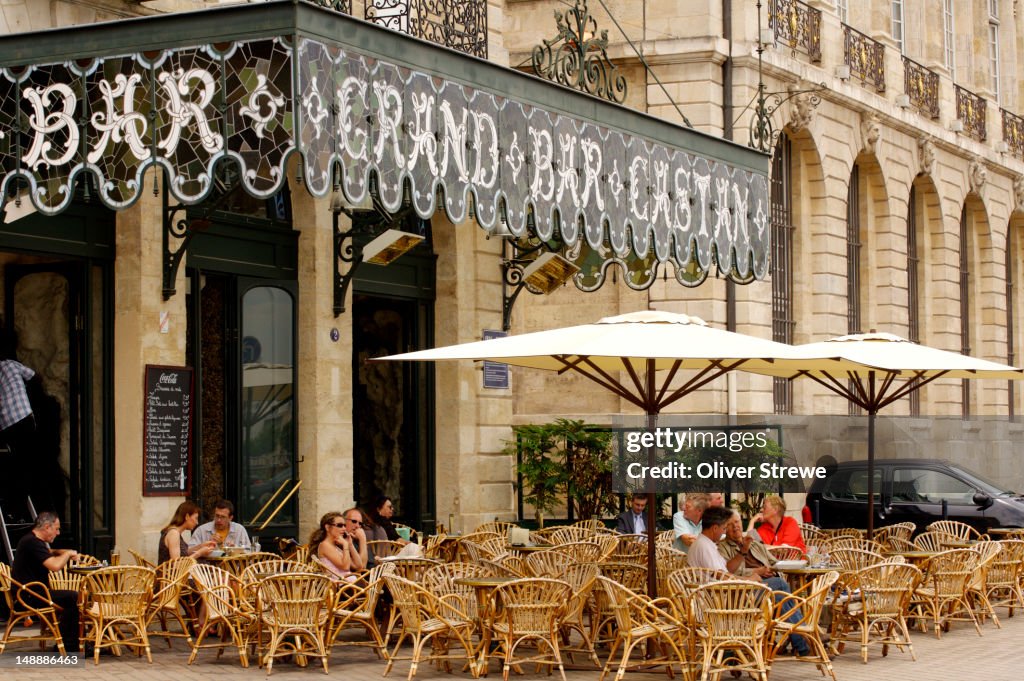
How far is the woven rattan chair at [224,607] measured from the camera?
42.5ft

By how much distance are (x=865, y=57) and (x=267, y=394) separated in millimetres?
15572

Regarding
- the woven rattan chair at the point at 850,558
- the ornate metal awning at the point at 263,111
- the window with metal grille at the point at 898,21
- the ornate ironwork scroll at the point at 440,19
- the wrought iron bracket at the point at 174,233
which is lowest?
the woven rattan chair at the point at 850,558

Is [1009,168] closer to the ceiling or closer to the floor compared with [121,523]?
closer to the ceiling

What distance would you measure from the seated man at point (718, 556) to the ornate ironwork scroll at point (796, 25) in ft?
46.8

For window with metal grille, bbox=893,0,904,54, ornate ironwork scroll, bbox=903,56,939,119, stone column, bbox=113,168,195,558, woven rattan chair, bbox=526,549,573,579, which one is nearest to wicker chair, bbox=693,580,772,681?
woven rattan chair, bbox=526,549,573,579

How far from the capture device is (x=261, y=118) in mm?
12578

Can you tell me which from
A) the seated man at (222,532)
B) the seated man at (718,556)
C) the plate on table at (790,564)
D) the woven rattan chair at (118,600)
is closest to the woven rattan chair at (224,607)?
the woven rattan chair at (118,600)

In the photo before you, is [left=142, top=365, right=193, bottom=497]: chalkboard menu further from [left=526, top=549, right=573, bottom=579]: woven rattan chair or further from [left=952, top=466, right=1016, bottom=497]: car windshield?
[left=952, top=466, right=1016, bottom=497]: car windshield

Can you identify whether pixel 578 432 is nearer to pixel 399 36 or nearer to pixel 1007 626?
pixel 1007 626

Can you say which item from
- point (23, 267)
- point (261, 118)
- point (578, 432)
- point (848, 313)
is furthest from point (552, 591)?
point (848, 313)

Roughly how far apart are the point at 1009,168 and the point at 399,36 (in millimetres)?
26195

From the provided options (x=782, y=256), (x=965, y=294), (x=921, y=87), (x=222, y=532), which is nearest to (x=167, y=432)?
(x=222, y=532)

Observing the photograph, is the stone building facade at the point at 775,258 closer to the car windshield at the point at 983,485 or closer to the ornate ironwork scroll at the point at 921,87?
the ornate ironwork scroll at the point at 921,87

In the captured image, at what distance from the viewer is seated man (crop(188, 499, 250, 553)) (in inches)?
587
